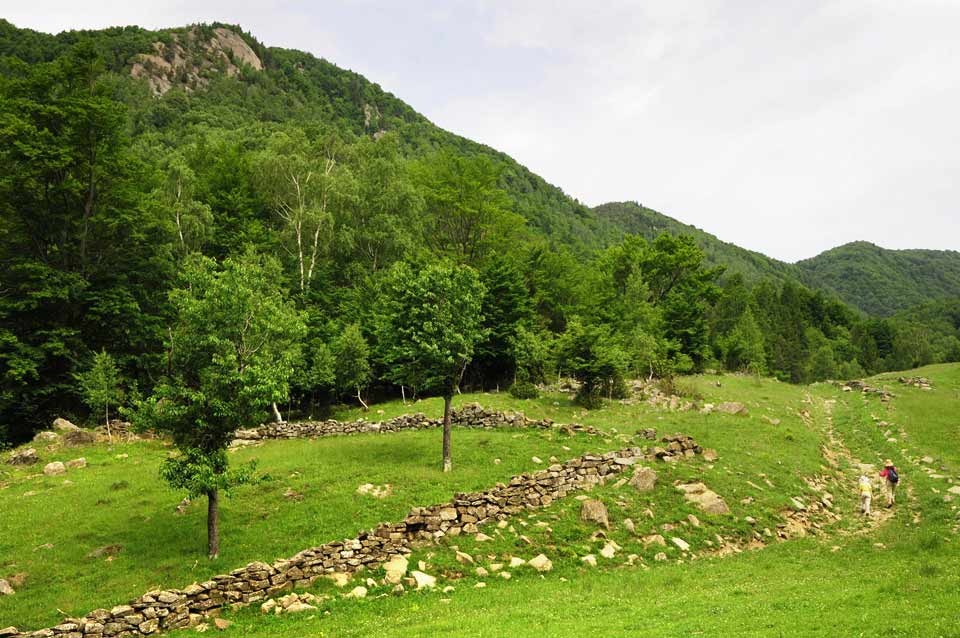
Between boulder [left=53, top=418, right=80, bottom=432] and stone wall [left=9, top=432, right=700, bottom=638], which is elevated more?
boulder [left=53, top=418, right=80, bottom=432]

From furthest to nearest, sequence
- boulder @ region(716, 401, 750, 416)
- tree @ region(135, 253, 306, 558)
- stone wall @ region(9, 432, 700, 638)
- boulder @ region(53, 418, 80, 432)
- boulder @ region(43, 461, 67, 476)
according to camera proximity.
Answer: boulder @ region(716, 401, 750, 416) → boulder @ region(53, 418, 80, 432) → boulder @ region(43, 461, 67, 476) → tree @ region(135, 253, 306, 558) → stone wall @ region(9, 432, 700, 638)

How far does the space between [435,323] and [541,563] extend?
13.9 m

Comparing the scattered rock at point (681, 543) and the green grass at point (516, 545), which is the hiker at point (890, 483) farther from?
the scattered rock at point (681, 543)

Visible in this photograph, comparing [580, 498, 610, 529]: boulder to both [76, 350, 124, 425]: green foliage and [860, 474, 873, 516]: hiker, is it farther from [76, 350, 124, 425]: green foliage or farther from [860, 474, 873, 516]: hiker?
[76, 350, 124, 425]: green foliage

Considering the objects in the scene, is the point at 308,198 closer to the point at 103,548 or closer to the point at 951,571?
the point at 103,548

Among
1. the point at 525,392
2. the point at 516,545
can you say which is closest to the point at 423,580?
the point at 516,545

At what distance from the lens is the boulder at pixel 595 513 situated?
21203mm

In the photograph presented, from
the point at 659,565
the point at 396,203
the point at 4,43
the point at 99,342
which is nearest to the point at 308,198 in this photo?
the point at 396,203

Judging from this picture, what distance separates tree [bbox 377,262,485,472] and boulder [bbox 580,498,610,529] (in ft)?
29.5

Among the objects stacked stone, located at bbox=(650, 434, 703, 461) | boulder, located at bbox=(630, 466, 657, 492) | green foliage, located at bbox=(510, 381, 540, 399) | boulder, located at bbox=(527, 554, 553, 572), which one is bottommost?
boulder, located at bbox=(527, 554, 553, 572)

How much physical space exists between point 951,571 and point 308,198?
6345 centimetres

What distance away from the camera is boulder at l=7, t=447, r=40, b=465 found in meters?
29.5

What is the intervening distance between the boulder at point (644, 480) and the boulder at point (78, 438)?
36075 millimetres

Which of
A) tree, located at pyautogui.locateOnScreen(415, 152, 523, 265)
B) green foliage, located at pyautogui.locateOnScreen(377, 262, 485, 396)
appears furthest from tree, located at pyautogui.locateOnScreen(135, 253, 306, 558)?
tree, located at pyautogui.locateOnScreen(415, 152, 523, 265)
